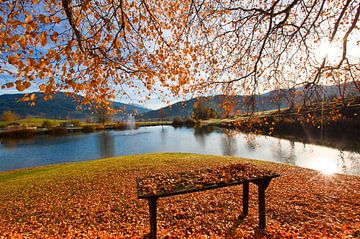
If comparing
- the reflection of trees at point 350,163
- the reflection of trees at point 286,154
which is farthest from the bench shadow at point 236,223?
the reflection of trees at point 286,154

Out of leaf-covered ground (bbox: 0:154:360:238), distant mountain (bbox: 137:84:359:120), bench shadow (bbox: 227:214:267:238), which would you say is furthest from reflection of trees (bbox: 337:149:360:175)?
bench shadow (bbox: 227:214:267:238)

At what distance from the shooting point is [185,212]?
221 inches

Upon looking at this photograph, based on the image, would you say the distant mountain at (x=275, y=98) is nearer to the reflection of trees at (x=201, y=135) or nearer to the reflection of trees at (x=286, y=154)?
the reflection of trees at (x=286, y=154)

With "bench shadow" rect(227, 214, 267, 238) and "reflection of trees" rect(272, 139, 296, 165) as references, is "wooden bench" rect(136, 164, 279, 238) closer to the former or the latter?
"bench shadow" rect(227, 214, 267, 238)

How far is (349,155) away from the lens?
56.2 feet

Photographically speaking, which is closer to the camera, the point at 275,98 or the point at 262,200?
the point at 262,200

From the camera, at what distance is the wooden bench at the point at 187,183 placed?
12.1 ft

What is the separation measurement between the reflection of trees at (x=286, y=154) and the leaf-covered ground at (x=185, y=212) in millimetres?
8429

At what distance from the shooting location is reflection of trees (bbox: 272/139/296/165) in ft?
56.6

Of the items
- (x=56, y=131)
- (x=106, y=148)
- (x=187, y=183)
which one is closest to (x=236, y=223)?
(x=187, y=183)

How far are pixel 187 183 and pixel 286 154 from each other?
18.7 meters

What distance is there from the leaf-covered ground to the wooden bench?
89 cm

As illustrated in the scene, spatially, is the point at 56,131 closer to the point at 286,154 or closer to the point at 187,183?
the point at 286,154

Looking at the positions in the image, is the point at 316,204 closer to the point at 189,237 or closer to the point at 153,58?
the point at 189,237
